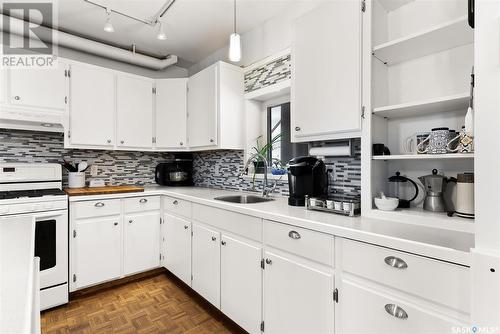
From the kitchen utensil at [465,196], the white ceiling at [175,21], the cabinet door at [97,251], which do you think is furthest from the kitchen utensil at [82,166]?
the kitchen utensil at [465,196]

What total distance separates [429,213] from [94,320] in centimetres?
239

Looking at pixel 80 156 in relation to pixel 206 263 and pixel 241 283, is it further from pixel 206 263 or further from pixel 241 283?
pixel 241 283

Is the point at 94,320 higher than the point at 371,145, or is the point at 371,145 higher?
the point at 371,145

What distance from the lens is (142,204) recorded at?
8.43 feet

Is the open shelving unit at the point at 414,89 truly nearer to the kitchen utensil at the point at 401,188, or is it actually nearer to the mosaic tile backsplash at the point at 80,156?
the kitchen utensil at the point at 401,188

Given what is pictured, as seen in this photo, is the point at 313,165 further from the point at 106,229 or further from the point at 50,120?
the point at 50,120

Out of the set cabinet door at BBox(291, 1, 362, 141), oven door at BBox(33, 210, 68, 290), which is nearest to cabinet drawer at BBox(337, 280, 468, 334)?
cabinet door at BBox(291, 1, 362, 141)

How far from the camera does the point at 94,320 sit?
193cm

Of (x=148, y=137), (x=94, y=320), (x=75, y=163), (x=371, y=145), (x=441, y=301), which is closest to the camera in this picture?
(x=441, y=301)

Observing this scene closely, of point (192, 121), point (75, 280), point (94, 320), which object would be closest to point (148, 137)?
point (192, 121)

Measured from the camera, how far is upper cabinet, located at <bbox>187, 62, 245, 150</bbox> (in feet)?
8.23

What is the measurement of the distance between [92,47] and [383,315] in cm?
330

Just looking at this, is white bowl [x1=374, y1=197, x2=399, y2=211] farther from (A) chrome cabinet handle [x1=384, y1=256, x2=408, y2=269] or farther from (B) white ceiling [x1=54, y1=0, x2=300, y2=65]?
(B) white ceiling [x1=54, y1=0, x2=300, y2=65]

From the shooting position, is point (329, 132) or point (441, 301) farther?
point (329, 132)
